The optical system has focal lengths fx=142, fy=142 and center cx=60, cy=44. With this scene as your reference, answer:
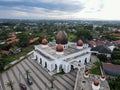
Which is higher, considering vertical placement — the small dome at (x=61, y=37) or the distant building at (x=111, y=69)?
the small dome at (x=61, y=37)

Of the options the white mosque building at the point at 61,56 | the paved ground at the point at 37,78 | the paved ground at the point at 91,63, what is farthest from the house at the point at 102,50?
the paved ground at the point at 37,78

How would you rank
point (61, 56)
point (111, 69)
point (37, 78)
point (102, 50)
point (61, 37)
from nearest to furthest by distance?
point (37, 78) → point (111, 69) → point (61, 56) → point (61, 37) → point (102, 50)

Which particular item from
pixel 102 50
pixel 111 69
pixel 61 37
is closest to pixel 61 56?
pixel 61 37

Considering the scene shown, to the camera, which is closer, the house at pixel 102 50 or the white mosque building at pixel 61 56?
the white mosque building at pixel 61 56

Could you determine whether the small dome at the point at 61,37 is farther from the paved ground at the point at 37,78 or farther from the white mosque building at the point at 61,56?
the paved ground at the point at 37,78

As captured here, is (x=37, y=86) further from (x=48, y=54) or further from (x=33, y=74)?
(x=48, y=54)

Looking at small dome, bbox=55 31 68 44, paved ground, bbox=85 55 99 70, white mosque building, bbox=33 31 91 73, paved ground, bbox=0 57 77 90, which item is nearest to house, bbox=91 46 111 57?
paved ground, bbox=85 55 99 70

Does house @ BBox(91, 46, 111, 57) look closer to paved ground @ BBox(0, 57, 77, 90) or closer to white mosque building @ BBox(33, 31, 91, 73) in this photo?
white mosque building @ BBox(33, 31, 91, 73)

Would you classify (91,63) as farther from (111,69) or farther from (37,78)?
(37,78)
